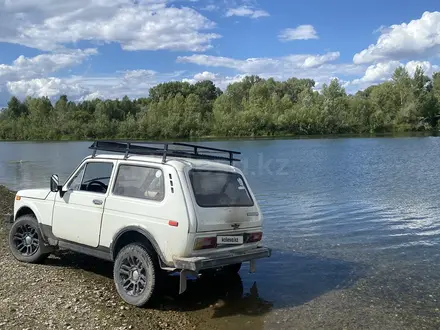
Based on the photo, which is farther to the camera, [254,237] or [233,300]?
[233,300]

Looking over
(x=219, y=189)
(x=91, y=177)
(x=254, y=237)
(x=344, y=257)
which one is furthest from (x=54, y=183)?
(x=344, y=257)

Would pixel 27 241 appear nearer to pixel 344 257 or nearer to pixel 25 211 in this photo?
pixel 25 211

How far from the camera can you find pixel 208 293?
8375mm

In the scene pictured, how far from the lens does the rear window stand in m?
7.26

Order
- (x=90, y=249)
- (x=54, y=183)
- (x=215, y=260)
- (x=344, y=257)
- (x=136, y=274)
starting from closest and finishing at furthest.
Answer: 1. (x=215, y=260)
2. (x=136, y=274)
3. (x=90, y=249)
4. (x=54, y=183)
5. (x=344, y=257)

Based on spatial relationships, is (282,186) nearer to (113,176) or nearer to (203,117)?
(113,176)

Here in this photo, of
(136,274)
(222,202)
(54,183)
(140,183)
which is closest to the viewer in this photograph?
(136,274)

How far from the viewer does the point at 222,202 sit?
7.47 meters

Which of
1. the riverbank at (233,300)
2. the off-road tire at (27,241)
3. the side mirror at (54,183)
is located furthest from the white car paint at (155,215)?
the riverbank at (233,300)

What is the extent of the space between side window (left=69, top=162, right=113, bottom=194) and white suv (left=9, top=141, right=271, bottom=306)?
0.06 ft

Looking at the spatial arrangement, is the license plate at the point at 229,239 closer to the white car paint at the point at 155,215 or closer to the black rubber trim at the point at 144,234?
the white car paint at the point at 155,215

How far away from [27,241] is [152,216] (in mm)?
3724

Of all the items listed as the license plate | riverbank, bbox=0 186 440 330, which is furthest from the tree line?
the license plate

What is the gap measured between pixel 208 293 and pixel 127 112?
13993 cm
